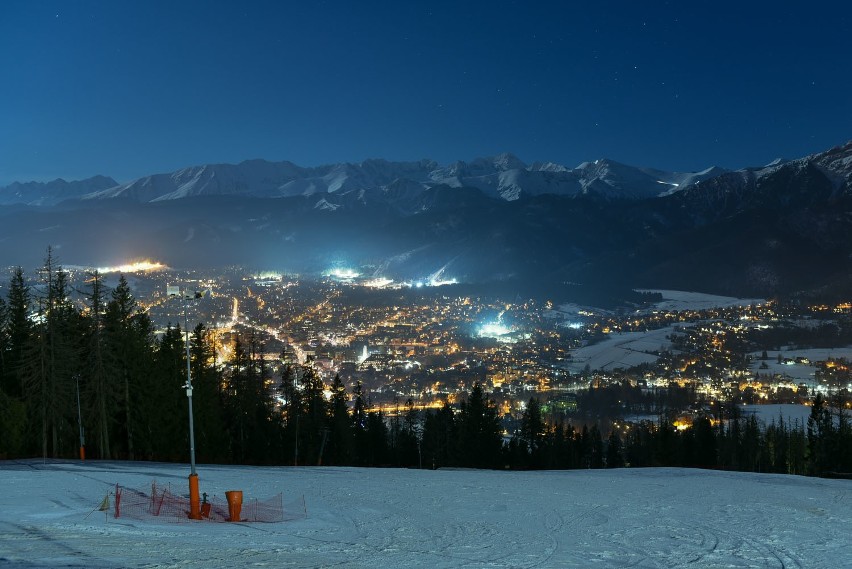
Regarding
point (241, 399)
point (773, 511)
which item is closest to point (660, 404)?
point (241, 399)

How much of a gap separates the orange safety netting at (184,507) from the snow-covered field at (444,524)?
2.09 feet

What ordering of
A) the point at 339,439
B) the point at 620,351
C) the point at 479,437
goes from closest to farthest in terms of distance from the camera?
the point at 339,439 < the point at 479,437 < the point at 620,351

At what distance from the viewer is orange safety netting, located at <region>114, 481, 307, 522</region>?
16797 millimetres

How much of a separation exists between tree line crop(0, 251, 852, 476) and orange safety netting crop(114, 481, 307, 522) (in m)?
16.8

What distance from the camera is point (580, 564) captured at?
42.8 feet

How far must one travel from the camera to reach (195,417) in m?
41.7

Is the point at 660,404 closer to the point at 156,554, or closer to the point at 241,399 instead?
the point at 241,399

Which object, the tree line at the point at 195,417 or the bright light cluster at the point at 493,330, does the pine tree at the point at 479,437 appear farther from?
the bright light cluster at the point at 493,330

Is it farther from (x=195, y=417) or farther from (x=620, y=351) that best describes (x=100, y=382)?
(x=620, y=351)

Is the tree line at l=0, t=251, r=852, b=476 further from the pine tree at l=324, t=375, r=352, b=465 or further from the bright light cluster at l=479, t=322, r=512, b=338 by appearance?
the bright light cluster at l=479, t=322, r=512, b=338

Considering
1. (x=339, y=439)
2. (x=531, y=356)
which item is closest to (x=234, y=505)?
(x=339, y=439)

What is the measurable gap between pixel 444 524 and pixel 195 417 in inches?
1131

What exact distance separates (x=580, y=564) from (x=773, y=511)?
9178 mm

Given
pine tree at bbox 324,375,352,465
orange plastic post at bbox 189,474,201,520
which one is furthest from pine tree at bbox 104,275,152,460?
orange plastic post at bbox 189,474,201,520
